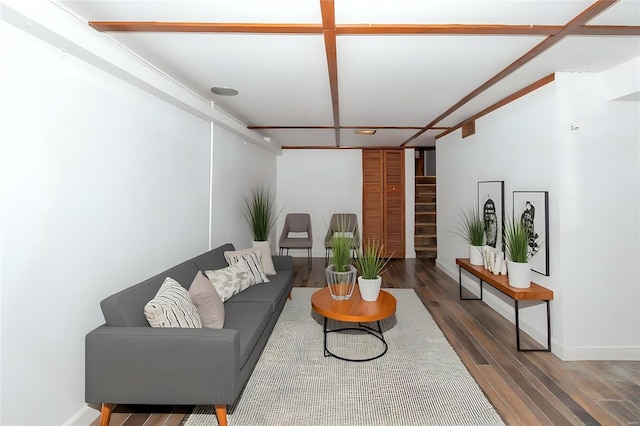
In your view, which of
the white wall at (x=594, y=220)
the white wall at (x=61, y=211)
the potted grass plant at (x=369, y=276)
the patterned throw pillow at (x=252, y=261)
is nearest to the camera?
the white wall at (x=61, y=211)

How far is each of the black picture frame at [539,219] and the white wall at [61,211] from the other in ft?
11.1

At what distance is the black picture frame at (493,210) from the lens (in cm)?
349

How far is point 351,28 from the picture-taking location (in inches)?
72.2

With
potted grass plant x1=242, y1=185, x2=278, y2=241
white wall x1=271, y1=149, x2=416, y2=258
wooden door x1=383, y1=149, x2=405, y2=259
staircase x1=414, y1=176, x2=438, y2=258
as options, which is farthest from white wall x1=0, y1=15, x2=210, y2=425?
staircase x1=414, y1=176, x2=438, y2=258

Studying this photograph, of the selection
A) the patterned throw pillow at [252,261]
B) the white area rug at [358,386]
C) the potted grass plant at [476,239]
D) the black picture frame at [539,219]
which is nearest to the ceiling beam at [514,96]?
the black picture frame at [539,219]

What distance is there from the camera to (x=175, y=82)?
277cm

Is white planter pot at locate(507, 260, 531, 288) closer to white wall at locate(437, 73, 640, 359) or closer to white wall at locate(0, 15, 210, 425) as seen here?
white wall at locate(437, 73, 640, 359)

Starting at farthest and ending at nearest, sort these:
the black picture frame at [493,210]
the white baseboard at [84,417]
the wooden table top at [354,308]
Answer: the black picture frame at [493,210]
the wooden table top at [354,308]
the white baseboard at [84,417]

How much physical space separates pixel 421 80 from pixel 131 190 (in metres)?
2.54

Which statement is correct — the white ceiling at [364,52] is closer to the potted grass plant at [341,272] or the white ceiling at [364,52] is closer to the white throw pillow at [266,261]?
the potted grass plant at [341,272]

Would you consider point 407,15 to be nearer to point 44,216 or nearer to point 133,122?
point 133,122

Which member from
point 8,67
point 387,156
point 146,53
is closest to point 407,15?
point 146,53

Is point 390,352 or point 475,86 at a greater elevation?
point 475,86

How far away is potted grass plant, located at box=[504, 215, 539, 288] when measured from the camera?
2.81 metres
